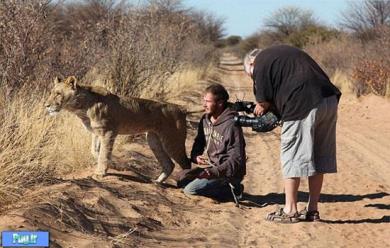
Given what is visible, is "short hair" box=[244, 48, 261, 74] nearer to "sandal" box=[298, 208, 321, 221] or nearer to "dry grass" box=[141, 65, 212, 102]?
"sandal" box=[298, 208, 321, 221]

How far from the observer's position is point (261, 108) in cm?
653

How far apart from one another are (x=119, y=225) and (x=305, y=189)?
335cm

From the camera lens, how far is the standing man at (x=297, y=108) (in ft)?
20.6

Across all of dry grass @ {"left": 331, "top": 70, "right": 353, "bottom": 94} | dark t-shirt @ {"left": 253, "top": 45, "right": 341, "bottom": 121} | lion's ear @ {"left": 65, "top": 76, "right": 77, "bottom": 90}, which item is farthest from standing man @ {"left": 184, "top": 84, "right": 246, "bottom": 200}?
dry grass @ {"left": 331, "top": 70, "right": 353, "bottom": 94}

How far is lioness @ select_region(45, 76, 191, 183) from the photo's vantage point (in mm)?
7391

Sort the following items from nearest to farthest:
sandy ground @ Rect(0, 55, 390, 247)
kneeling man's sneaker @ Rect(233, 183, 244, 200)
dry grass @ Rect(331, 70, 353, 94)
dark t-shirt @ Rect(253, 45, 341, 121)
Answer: sandy ground @ Rect(0, 55, 390, 247), dark t-shirt @ Rect(253, 45, 341, 121), kneeling man's sneaker @ Rect(233, 183, 244, 200), dry grass @ Rect(331, 70, 353, 94)

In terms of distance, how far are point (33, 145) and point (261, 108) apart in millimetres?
2476

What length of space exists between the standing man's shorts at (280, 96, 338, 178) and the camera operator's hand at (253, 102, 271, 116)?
0.27 m

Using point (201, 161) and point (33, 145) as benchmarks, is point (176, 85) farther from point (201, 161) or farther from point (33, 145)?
point (33, 145)

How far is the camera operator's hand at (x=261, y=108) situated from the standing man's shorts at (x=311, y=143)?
10.5 inches

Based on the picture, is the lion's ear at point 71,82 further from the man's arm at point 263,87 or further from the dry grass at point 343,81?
the dry grass at point 343,81

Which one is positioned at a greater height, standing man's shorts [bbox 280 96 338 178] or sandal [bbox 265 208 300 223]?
standing man's shorts [bbox 280 96 338 178]

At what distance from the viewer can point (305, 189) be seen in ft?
27.3

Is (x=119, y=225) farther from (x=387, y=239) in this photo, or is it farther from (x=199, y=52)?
(x=199, y=52)
